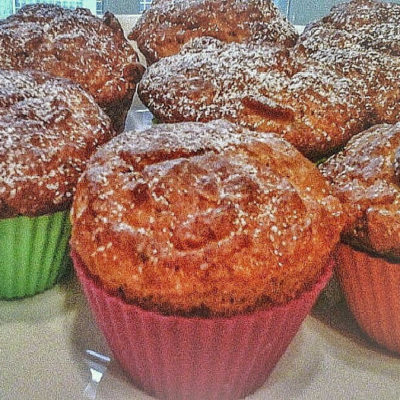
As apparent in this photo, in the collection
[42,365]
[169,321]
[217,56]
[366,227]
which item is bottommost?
[42,365]

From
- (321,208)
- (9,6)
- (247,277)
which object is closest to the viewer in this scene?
(247,277)

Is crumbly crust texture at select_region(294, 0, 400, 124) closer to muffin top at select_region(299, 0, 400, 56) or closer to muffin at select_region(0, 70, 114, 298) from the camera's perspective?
muffin top at select_region(299, 0, 400, 56)

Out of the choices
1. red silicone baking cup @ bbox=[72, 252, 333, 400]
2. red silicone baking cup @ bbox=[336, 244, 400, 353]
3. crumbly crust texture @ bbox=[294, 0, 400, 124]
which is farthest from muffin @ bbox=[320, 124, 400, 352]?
crumbly crust texture @ bbox=[294, 0, 400, 124]

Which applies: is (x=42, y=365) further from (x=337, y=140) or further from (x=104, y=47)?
(x=104, y=47)

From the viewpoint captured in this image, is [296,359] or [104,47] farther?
[104,47]

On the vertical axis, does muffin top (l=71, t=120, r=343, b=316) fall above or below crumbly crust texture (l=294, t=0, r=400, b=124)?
below

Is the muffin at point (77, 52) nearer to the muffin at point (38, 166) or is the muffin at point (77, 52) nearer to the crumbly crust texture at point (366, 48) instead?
the muffin at point (38, 166)

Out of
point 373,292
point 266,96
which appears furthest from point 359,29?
point 373,292

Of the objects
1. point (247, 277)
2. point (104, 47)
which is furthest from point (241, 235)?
point (104, 47)
